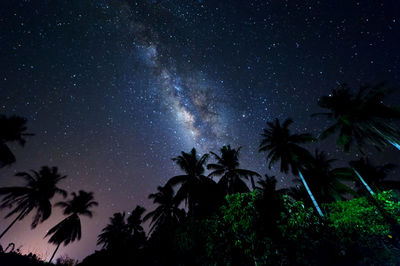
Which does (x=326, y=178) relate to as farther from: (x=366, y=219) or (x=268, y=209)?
(x=268, y=209)

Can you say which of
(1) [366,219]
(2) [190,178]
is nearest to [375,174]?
(1) [366,219]

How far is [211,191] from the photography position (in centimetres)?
2342

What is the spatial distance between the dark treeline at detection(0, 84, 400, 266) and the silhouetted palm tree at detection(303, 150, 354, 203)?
4.9 inches

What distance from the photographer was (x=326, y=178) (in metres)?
25.7

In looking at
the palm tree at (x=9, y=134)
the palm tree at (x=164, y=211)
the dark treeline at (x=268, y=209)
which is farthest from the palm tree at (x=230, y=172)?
the palm tree at (x=9, y=134)

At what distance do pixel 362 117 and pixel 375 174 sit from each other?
1766 cm

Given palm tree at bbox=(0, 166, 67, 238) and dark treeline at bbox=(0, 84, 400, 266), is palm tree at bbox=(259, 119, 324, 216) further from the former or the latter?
palm tree at bbox=(0, 166, 67, 238)

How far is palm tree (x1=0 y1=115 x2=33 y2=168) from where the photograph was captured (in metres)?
21.3

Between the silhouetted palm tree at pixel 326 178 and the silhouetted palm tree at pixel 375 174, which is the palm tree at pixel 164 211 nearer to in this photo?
the silhouetted palm tree at pixel 326 178

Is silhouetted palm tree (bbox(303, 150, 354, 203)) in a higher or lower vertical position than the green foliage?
higher

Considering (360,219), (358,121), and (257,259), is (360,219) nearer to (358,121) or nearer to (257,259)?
(257,259)

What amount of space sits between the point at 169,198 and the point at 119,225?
1536cm

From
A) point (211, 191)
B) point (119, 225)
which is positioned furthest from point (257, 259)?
point (119, 225)

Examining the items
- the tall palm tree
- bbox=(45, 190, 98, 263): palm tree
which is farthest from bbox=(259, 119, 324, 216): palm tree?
bbox=(45, 190, 98, 263): palm tree
